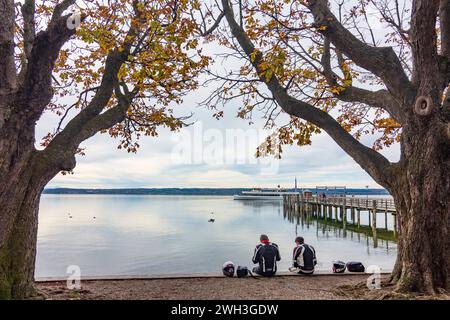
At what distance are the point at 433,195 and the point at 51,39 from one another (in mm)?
8402

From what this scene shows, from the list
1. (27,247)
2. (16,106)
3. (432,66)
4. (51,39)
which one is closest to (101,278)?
(27,247)

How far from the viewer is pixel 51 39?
6.91 meters

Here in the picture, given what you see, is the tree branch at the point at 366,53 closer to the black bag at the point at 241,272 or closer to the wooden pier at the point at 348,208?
the black bag at the point at 241,272

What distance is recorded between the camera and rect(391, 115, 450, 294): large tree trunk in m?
7.38

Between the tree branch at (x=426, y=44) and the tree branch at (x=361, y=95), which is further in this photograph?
the tree branch at (x=361, y=95)

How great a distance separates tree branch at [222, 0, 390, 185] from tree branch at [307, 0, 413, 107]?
1.51 metres

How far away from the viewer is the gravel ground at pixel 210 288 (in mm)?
7824

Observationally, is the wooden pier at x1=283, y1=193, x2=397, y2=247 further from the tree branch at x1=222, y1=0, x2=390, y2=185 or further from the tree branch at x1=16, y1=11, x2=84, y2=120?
the tree branch at x1=16, y1=11, x2=84, y2=120

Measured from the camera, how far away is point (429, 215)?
24.4 feet

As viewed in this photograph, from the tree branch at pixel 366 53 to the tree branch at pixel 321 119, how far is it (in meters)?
1.51

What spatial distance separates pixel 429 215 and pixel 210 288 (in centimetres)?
522

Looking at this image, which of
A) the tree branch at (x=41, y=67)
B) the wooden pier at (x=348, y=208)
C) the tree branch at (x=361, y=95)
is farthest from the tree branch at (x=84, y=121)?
the wooden pier at (x=348, y=208)

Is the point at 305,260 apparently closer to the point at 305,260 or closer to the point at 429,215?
the point at 305,260
